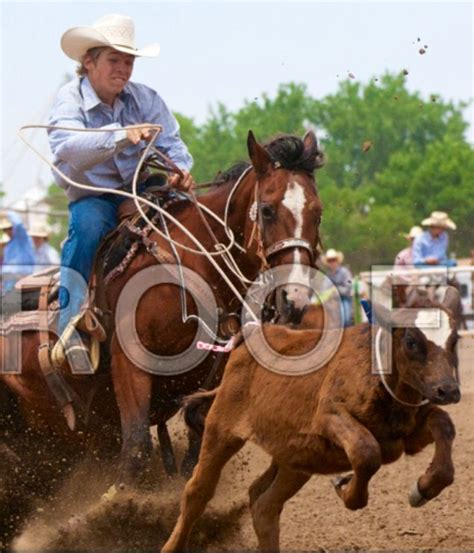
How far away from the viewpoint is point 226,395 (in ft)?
20.3

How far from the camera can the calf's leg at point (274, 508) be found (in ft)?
20.7

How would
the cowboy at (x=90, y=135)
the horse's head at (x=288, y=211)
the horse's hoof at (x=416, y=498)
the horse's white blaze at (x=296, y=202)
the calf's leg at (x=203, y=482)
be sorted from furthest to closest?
the cowboy at (x=90, y=135), the horse's white blaze at (x=296, y=202), the horse's head at (x=288, y=211), the calf's leg at (x=203, y=482), the horse's hoof at (x=416, y=498)

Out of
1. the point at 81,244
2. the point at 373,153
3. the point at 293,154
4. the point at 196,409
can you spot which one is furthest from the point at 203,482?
the point at 373,153

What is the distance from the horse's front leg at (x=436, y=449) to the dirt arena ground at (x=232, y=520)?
1.13 m

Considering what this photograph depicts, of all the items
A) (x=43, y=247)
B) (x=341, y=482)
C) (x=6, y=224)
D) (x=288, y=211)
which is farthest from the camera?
(x=43, y=247)

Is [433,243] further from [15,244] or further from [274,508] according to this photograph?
[274,508]

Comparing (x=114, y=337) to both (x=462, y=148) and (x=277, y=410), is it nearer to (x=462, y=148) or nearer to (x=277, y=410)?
(x=277, y=410)

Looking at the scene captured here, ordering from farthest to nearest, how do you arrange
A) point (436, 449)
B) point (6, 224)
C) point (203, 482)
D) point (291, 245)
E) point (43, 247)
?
point (43, 247) → point (6, 224) → point (291, 245) → point (203, 482) → point (436, 449)

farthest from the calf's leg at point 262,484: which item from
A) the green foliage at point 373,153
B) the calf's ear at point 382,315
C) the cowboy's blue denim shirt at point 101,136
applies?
the green foliage at point 373,153

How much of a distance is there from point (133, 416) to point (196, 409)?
0.36 m

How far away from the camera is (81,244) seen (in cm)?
698

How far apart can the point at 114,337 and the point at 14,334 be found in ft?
3.33

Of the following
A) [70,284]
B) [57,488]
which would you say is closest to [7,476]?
[57,488]

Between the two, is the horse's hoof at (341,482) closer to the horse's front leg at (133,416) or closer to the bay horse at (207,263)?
the bay horse at (207,263)
